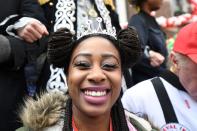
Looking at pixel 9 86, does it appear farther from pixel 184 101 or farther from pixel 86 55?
pixel 184 101

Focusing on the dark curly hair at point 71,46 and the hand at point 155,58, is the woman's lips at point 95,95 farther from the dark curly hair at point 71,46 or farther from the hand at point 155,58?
the hand at point 155,58

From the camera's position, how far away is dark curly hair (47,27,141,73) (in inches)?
93.1

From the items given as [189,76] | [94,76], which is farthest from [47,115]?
[189,76]

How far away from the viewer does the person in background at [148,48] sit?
451cm

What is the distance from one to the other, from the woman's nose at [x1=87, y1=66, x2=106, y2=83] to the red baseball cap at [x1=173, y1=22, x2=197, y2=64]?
711 millimetres

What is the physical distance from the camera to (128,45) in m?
2.44

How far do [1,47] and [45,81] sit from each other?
1.50 ft

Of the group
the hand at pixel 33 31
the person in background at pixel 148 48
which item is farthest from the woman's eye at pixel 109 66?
→ the person in background at pixel 148 48

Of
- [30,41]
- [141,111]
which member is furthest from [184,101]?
[30,41]

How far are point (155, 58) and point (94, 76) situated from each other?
230 cm

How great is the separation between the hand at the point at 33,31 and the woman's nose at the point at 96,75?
59 centimetres

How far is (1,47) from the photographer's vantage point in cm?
266

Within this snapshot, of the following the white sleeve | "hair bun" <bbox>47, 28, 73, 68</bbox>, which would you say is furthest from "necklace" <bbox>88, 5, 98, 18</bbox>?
"hair bun" <bbox>47, 28, 73, 68</bbox>

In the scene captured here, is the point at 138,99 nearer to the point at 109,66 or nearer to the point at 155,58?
the point at 109,66
